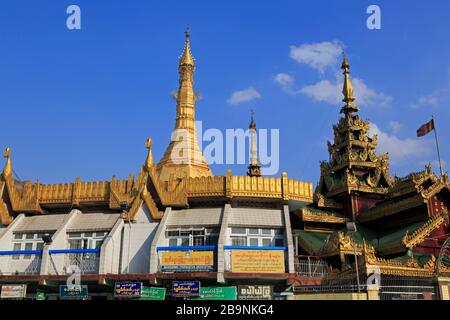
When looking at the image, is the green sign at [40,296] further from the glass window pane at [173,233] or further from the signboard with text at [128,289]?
the glass window pane at [173,233]

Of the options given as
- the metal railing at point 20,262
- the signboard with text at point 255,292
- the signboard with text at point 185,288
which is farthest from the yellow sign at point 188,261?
the metal railing at point 20,262

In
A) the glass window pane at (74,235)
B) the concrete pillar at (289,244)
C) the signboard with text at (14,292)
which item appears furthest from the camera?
the glass window pane at (74,235)

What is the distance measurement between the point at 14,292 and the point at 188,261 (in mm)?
10284

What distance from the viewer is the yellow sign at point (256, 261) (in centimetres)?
2508

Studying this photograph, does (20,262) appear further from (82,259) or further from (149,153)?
(149,153)

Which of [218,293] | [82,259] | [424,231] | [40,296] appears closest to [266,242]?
[218,293]

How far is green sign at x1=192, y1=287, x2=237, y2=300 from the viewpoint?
77.2ft

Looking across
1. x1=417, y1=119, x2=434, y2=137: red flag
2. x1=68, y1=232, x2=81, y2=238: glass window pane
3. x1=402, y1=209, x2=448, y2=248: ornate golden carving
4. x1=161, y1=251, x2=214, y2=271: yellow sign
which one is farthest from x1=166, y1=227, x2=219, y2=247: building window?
x1=417, y1=119, x2=434, y2=137: red flag

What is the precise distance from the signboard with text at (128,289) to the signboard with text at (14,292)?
6.08m

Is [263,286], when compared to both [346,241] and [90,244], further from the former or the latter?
[90,244]

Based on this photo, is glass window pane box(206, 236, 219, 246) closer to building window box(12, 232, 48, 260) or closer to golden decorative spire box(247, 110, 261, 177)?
building window box(12, 232, 48, 260)
